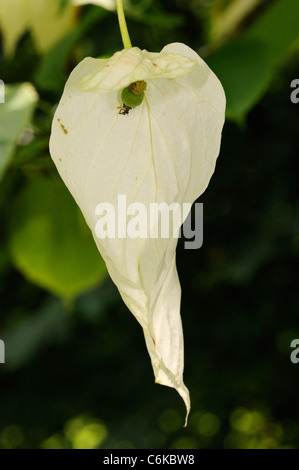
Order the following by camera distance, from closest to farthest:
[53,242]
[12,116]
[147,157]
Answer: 1. [147,157]
2. [12,116]
3. [53,242]

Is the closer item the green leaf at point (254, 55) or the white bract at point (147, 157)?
the white bract at point (147, 157)

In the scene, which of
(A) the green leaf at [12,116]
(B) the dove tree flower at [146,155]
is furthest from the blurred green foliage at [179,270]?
(B) the dove tree flower at [146,155]

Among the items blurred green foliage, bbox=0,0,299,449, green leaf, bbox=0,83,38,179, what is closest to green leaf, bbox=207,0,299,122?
blurred green foliage, bbox=0,0,299,449

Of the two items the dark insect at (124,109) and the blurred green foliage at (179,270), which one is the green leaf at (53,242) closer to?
the blurred green foliage at (179,270)

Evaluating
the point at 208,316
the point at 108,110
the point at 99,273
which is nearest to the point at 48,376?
the point at 208,316

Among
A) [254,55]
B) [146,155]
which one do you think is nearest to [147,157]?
[146,155]

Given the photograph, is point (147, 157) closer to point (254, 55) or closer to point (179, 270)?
point (254, 55)
